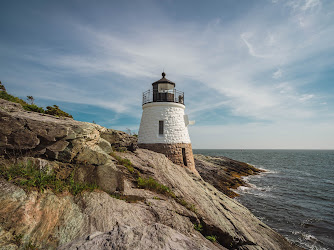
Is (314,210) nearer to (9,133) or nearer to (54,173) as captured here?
(54,173)

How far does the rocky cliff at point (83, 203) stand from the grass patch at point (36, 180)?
20mm

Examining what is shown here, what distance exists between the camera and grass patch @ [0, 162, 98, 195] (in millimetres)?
4359

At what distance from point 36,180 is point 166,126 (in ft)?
36.0

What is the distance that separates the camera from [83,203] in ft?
16.5

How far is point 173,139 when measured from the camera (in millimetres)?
14930

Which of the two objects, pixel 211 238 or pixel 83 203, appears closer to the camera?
pixel 83 203

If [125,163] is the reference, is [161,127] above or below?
above

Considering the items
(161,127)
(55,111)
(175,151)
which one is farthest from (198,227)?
(55,111)

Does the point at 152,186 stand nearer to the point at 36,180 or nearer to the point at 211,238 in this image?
the point at 211,238

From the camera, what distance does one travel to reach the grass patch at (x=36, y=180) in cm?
436

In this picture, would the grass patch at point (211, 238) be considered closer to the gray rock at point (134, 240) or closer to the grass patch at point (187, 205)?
the grass patch at point (187, 205)

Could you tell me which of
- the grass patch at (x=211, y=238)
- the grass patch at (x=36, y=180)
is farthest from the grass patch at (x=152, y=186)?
the grass patch at (x=36, y=180)

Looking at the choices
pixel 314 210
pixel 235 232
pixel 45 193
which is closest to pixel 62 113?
pixel 45 193

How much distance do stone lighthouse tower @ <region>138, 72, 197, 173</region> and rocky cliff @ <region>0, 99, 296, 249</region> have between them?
5.92 m
